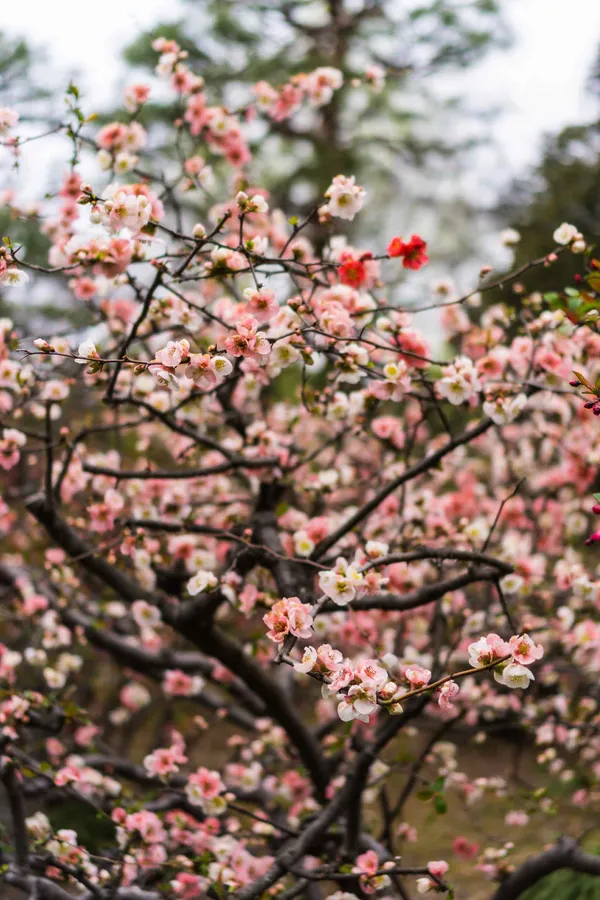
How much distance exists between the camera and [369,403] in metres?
2.26

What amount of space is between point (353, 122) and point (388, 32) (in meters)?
0.99

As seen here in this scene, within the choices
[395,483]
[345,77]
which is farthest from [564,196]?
[395,483]

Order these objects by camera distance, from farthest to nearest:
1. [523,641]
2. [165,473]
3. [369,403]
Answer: [165,473] → [369,403] → [523,641]

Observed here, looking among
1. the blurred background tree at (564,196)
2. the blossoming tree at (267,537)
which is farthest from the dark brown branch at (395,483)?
the blurred background tree at (564,196)

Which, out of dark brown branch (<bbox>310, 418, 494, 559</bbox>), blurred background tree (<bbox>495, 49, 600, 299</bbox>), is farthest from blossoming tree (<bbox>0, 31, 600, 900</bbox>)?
blurred background tree (<bbox>495, 49, 600, 299</bbox>)

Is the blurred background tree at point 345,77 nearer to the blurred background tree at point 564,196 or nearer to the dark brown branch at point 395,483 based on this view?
the blurred background tree at point 564,196

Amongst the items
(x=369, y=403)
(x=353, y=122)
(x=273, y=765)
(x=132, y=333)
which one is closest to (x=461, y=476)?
(x=273, y=765)

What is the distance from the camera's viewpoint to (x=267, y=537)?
2.52 metres

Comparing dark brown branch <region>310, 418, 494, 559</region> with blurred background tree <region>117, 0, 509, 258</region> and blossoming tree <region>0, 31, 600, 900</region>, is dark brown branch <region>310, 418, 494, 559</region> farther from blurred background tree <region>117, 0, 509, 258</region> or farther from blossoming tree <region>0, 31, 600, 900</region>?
blurred background tree <region>117, 0, 509, 258</region>

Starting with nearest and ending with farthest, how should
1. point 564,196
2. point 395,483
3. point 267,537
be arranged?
point 395,483, point 267,537, point 564,196

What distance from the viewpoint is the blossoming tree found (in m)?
1.96

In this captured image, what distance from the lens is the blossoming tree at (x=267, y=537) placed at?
77.2 inches

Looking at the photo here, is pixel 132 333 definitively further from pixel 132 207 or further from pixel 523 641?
pixel 523 641

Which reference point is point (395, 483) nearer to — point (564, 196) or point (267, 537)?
point (267, 537)
